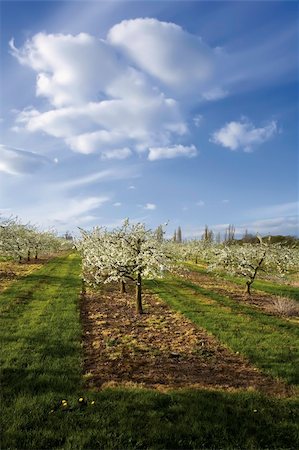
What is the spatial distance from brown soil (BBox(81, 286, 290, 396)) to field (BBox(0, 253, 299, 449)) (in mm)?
38

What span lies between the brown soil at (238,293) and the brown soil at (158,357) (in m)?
5.88

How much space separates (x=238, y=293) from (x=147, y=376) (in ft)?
59.3

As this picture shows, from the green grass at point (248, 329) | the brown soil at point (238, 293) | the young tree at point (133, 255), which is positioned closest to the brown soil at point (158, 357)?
the green grass at point (248, 329)

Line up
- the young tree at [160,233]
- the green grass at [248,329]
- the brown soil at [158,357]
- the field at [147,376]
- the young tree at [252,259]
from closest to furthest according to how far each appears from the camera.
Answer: the field at [147,376] < the brown soil at [158,357] < the green grass at [248,329] < the young tree at [160,233] < the young tree at [252,259]

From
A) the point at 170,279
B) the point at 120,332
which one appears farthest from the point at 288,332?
the point at 170,279

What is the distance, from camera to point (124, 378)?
10523 millimetres

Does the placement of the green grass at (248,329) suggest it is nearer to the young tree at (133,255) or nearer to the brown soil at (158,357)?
the brown soil at (158,357)

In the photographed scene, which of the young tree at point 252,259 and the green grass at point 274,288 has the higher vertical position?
the young tree at point 252,259

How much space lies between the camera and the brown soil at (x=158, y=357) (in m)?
10.4

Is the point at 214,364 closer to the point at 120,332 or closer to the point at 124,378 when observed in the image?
the point at 124,378

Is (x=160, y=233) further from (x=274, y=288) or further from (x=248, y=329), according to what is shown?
(x=274, y=288)

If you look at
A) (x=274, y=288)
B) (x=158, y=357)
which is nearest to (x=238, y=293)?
(x=274, y=288)

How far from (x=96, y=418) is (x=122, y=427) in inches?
26.5

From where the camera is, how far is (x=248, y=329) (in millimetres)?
16328
